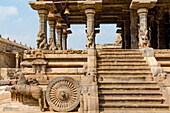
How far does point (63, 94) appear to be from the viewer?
7.46 meters

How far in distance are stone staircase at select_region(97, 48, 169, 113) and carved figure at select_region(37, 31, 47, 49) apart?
9.78 feet

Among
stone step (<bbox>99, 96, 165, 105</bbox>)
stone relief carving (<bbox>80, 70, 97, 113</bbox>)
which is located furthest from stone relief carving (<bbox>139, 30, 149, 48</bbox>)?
stone relief carving (<bbox>80, 70, 97, 113</bbox>)

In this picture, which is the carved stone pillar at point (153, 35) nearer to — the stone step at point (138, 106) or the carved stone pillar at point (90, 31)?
the carved stone pillar at point (90, 31)

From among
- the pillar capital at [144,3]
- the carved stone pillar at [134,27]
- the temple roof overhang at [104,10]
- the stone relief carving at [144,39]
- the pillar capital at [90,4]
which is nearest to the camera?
the stone relief carving at [144,39]

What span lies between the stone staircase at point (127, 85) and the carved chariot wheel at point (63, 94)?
107 centimetres

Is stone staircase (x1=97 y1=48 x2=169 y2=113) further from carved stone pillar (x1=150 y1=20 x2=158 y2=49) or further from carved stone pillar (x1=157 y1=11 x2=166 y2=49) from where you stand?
carved stone pillar (x1=150 y1=20 x2=158 y2=49)

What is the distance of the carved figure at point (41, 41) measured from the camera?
9875 millimetres

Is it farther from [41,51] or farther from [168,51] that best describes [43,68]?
[168,51]

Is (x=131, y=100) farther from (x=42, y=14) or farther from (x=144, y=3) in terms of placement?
(x=42, y=14)

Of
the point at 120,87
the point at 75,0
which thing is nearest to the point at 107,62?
the point at 120,87

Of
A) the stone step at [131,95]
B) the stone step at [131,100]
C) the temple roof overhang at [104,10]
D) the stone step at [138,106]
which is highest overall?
the temple roof overhang at [104,10]

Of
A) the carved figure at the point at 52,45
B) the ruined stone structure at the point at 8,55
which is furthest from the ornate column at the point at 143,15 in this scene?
the ruined stone structure at the point at 8,55

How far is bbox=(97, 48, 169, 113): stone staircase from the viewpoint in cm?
650

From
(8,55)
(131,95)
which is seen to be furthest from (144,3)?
(8,55)
